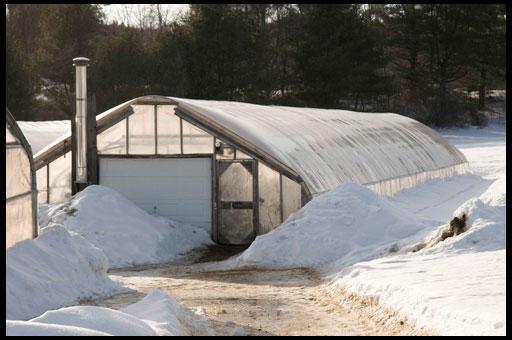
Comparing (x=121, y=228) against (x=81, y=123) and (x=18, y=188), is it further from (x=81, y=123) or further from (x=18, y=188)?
(x=18, y=188)

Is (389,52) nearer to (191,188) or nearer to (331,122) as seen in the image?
(331,122)

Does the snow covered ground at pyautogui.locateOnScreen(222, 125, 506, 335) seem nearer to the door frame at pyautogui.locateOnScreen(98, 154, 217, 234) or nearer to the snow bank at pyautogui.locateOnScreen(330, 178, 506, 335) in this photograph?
the snow bank at pyautogui.locateOnScreen(330, 178, 506, 335)

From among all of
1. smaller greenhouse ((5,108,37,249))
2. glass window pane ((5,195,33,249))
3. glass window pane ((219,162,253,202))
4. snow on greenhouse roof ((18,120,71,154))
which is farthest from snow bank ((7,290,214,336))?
snow on greenhouse roof ((18,120,71,154))

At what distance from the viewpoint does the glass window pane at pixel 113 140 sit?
2106cm

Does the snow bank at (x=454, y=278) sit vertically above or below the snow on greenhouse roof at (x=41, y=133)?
below

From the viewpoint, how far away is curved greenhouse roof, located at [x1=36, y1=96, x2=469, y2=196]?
805 inches

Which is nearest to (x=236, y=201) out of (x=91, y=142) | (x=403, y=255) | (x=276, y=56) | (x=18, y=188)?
(x=91, y=142)

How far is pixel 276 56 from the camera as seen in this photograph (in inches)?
2003

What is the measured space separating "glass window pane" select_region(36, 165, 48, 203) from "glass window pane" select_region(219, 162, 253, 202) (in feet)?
13.5

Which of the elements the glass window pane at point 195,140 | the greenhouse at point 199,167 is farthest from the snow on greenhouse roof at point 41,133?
the glass window pane at point 195,140

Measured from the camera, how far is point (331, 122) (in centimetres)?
2761

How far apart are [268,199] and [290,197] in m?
0.50

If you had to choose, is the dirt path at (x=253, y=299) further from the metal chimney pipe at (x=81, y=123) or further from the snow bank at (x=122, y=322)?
the metal chimney pipe at (x=81, y=123)

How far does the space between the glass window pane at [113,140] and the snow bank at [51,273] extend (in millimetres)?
6038
